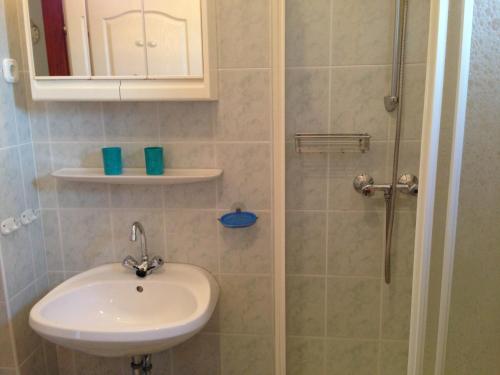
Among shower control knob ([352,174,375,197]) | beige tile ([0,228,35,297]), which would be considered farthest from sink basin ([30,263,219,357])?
shower control knob ([352,174,375,197])

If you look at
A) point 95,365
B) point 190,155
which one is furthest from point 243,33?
point 95,365

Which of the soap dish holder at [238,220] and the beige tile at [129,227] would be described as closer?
the soap dish holder at [238,220]

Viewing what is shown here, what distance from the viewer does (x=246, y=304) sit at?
5.51 feet

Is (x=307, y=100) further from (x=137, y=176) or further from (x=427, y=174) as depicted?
(x=427, y=174)

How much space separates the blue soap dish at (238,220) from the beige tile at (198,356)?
19.8 inches

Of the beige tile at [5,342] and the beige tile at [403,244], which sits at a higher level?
the beige tile at [403,244]

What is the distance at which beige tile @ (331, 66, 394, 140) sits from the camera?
4.97 feet

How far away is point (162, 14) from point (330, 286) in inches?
46.3

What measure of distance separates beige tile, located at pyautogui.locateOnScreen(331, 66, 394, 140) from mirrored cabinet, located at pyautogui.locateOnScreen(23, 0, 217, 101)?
1.49 feet

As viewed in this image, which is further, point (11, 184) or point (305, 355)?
point (305, 355)

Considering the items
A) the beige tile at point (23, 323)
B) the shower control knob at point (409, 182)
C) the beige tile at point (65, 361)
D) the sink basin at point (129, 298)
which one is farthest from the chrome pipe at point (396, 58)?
the beige tile at point (65, 361)

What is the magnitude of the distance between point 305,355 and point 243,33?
1.28m

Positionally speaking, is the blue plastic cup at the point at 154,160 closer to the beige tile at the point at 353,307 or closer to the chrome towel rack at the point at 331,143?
the chrome towel rack at the point at 331,143

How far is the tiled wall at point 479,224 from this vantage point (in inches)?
30.5
